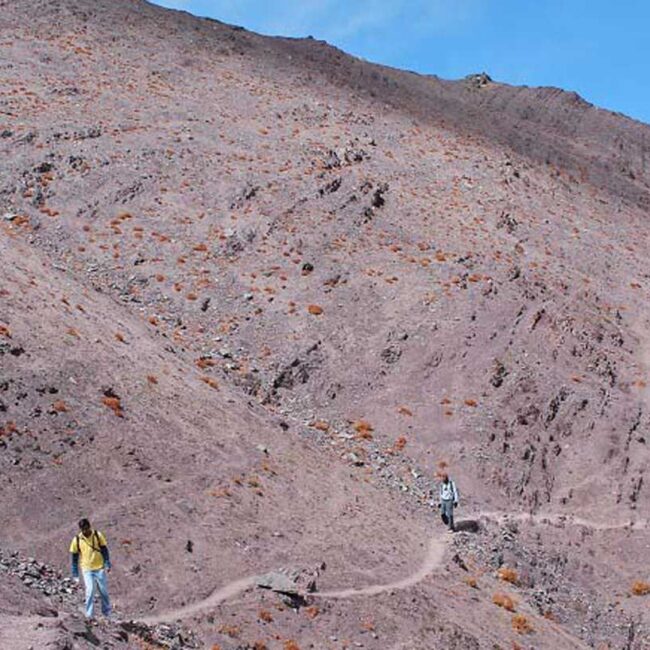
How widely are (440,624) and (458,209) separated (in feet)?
84.5

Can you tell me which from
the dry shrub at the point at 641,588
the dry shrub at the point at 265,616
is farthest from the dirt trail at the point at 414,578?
the dry shrub at the point at 641,588

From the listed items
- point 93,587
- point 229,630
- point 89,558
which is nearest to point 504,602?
point 229,630

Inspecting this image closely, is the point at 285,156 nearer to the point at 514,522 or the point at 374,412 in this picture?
the point at 374,412

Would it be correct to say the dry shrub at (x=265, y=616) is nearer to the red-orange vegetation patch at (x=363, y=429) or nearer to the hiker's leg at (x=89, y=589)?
the hiker's leg at (x=89, y=589)

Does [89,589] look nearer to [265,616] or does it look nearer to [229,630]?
[229,630]

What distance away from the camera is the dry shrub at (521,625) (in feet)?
76.5

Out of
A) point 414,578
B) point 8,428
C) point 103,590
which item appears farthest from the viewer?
point 414,578

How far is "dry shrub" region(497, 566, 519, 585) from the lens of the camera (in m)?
26.3

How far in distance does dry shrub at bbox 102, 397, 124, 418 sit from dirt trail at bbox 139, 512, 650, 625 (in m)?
6.11

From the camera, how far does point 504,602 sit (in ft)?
80.0

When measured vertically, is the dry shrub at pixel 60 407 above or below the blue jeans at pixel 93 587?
above

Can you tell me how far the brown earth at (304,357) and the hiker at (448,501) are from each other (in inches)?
23.9

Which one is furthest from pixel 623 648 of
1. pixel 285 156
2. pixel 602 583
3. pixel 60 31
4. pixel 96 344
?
pixel 60 31

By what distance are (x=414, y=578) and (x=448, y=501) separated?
448 centimetres
